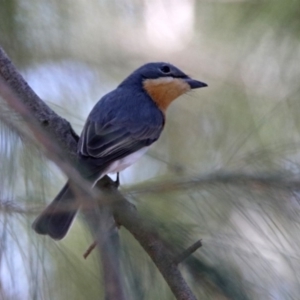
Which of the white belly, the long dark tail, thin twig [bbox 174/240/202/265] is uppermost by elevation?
the long dark tail

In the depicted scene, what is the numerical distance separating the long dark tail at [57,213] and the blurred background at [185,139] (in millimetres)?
28

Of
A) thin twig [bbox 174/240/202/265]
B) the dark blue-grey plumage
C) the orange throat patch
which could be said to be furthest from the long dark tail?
the orange throat patch

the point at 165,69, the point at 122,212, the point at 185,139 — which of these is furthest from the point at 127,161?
the point at 122,212

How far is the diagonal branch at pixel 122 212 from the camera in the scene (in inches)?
48.5

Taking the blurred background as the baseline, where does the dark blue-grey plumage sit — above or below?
below

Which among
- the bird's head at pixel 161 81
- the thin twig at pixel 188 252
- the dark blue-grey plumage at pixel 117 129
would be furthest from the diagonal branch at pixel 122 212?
the bird's head at pixel 161 81

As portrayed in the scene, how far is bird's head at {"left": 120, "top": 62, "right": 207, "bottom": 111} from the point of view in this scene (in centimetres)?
282

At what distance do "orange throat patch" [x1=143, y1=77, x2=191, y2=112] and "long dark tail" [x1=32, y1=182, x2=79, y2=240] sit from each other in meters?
1.53

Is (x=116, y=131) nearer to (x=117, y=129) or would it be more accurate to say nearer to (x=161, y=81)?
(x=117, y=129)

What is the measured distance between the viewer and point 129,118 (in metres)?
2.87

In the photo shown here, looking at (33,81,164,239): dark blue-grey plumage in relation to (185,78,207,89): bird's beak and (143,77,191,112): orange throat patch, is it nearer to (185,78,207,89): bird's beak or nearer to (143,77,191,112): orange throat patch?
(143,77,191,112): orange throat patch

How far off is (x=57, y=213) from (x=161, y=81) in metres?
1.79

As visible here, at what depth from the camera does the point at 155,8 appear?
2291mm

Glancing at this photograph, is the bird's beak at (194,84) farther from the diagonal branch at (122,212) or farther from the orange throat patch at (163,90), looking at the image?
the diagonal branch at (122,212)
